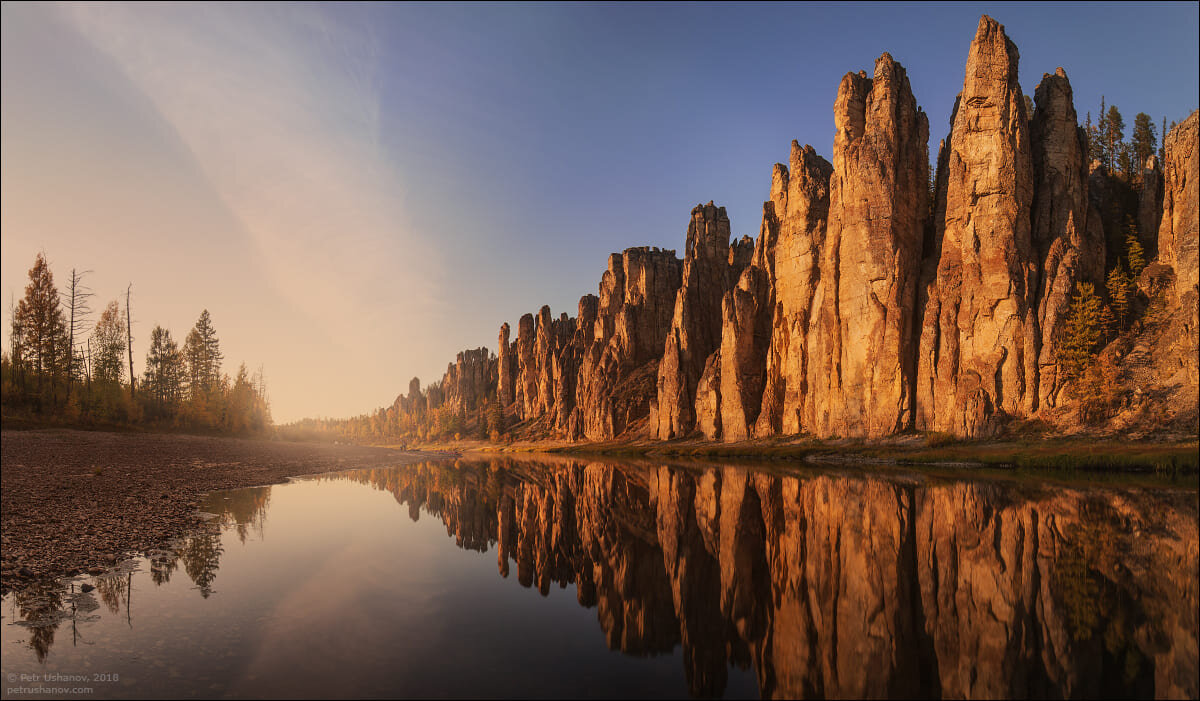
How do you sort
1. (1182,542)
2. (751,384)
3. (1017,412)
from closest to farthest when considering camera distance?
(1182,542)
(1017,412)
(751,384)

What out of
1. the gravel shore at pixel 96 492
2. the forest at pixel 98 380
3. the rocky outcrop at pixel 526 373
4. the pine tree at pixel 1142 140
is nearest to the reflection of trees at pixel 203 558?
the gravel shore at pixel 96 492

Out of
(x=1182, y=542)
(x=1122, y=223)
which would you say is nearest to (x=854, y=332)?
(x=1122, y=223)

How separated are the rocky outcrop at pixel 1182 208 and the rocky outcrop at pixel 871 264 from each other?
23174 mm

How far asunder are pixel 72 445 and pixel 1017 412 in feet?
282

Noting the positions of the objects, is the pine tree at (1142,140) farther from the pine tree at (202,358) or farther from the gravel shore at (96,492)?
the pine tree at (202,358)

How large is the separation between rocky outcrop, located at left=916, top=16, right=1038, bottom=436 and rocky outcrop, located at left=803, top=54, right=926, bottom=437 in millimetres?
3475

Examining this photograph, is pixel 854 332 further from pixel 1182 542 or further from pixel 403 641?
pixel 403 641

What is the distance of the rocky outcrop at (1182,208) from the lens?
172ft

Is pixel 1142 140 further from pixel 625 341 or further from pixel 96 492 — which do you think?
pixel 96 492

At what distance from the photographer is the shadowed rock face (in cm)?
870

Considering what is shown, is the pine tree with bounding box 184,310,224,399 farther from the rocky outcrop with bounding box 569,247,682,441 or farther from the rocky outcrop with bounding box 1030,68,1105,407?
the rocky outcrop with bounding box 1030,68,1105,407

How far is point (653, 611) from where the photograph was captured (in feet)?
39.8

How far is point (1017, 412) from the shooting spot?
56.0 m

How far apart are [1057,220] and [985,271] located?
11554 millimetres
